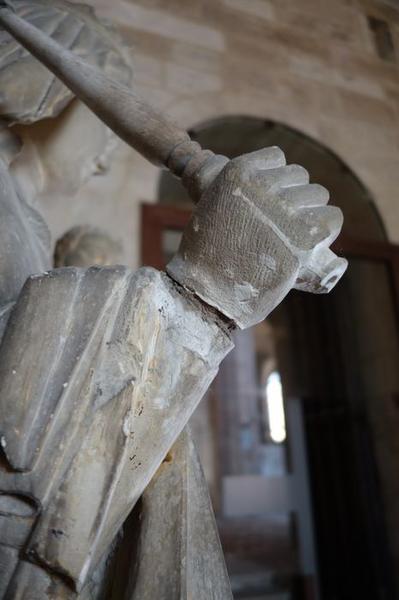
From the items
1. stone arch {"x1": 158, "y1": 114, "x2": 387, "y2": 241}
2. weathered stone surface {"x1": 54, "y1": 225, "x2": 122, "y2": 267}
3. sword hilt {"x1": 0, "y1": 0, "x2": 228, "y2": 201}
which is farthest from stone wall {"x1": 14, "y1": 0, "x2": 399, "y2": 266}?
sword hilt {"x1": 0, "y1": 0, "x2": 228, "y2": 201}

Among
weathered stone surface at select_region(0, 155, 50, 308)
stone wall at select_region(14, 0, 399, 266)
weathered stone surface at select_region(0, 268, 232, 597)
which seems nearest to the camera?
weathered stone surface at select_region(0, 268, 232, 597)

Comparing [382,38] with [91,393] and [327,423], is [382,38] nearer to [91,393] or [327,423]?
[327,423]

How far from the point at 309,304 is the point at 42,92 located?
10.6 ft

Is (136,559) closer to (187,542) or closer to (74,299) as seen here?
(187,542)

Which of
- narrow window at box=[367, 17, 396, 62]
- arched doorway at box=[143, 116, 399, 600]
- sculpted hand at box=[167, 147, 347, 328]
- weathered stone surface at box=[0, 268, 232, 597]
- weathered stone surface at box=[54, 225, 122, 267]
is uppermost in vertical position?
narrow window at box=[367, 17, 396, 62]

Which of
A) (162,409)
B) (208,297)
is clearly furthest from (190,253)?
(162,409)

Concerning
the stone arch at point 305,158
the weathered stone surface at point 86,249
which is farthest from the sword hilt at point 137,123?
the stone arch at point 305,158

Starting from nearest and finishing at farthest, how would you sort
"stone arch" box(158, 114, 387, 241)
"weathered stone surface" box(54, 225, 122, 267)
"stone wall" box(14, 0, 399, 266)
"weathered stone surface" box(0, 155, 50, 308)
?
"weathered stone surface" box(0, 155, 50, 308)
"weathered stone surface" box(54, 225, 122, 267)
"stone wall" box(14, 0, 399, 266)
"stone arch" box(158, 114, 387, 241)

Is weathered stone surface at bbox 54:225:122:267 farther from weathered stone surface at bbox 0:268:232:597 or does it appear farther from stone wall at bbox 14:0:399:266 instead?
weathered stone surface at bbox 0:268:232:597

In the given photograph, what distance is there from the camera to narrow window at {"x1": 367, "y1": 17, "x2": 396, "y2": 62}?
2.71 m

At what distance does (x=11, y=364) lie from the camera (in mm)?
519

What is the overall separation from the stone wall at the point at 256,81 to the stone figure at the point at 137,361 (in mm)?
1124

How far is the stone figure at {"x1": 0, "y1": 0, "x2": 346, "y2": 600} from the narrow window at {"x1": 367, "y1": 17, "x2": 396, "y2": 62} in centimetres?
259

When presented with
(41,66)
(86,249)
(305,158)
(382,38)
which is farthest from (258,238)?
(382,38)
